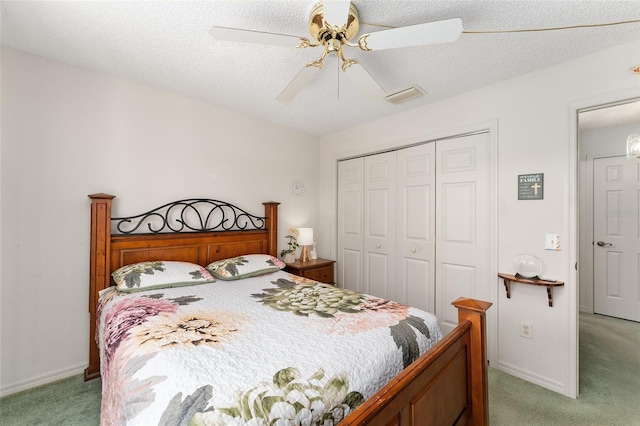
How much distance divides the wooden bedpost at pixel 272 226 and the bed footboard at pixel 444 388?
2181 mm

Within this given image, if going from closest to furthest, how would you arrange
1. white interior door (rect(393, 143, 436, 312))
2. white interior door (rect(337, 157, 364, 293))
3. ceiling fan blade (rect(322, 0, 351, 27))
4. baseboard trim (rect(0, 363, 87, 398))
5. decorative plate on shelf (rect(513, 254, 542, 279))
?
ceiling fan blade (rect(322, 0, 351, 27))
baseboard trim (rect(0, 363, 87, 398))
decorative plate on shelf (rect(513, 254, 542, 279))
white interior door (rect(393, 143, 436, 312))
white interior door (rect(337, 157, 364, 293))

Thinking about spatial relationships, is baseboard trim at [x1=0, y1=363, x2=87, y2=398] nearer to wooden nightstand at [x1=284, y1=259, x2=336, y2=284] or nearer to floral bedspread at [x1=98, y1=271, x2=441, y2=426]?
floral bedspread at [x1=98, y1=271, x2=441, y2=426]

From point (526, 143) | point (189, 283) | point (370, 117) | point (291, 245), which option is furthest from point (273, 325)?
point (370, 117)

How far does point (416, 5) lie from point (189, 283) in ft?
7.97

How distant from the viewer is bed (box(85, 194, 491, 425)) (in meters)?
0.92

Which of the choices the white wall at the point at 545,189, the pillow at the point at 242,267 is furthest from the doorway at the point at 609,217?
the pillow at the point at 242,267

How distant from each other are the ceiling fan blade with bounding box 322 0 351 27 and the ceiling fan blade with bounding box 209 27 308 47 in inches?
7.0

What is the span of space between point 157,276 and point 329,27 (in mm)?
2065

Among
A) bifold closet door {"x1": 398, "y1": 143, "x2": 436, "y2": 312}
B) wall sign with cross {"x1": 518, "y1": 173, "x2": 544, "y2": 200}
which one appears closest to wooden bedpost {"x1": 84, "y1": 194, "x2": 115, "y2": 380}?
bifold closet door {"x1": 398, "y1": 143, "x2": 436, "y2": 312}

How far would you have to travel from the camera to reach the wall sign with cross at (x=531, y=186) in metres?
2.20

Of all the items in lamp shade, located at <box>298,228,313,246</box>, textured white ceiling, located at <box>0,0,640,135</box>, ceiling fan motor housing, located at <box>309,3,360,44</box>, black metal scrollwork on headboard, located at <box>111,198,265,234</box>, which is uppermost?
textured white ceiling, located at <box>0,0,640,135</box>

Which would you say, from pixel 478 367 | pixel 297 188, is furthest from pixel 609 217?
pixel 297 188

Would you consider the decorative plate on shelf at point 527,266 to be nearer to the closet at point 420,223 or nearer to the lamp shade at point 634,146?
the closet at point 420,223

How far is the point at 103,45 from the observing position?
6.30ft
